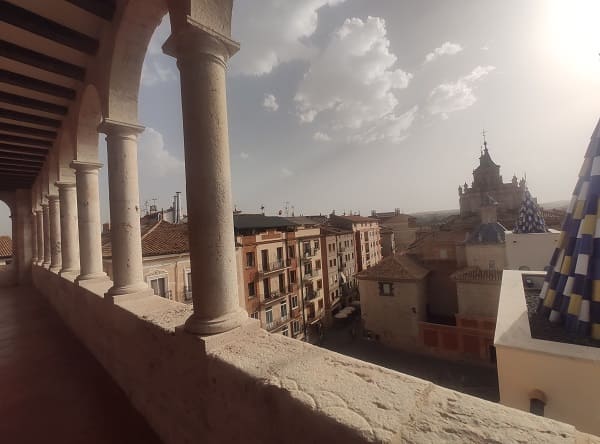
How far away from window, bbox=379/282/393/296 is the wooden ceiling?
18671 millimetres

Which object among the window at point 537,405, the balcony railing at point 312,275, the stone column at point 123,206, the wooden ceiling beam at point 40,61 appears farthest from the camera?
the balcony railing at point 312,275

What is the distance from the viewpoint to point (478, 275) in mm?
17531

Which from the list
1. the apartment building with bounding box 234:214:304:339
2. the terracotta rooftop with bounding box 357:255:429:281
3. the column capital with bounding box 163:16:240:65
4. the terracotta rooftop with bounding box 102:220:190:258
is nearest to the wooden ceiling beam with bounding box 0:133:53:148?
the terracotta rooftop with bounding box 102:220:190:258

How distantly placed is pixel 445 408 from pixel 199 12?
3.17 metres

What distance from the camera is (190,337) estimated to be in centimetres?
227

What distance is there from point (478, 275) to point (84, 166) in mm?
19956

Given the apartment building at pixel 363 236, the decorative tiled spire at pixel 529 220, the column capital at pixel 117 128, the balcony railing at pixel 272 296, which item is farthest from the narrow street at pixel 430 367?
the column capital at pixel 117 128

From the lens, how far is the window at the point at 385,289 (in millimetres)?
19531

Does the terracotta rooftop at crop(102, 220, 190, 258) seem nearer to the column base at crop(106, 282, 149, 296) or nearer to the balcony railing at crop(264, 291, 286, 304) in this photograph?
the balcony railing at crop(264, 291, 286, 304)

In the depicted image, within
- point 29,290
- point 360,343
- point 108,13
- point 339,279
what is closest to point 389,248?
point 339,279

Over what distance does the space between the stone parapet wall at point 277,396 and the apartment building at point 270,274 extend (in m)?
14.6

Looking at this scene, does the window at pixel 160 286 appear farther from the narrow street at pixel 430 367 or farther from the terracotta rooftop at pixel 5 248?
the terracotta rooftop at pixel 5 248

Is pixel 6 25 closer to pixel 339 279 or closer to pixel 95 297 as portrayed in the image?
pixel 95 297

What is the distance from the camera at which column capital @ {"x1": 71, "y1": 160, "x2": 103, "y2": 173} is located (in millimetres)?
5333
